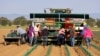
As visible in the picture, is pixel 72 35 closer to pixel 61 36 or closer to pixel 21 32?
pixel 61 36

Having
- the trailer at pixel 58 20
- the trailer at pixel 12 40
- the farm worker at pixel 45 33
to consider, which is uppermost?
the trailer at pixel 58 20

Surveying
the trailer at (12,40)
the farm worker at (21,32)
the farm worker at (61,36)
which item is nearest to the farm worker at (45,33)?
the farm worker at (61,36)

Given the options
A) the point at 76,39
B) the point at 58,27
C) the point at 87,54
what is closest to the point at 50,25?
the point at 58,27

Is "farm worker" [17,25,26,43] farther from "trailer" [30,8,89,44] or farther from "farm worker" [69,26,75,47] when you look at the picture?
"farm worker" [69,26,75,47]

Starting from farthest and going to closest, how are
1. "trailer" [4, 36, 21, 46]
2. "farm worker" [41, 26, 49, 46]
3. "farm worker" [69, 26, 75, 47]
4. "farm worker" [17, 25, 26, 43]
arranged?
"farm worker" [17, 25, 26, 43], "trailer" [4, 36, 21, 46], "farm worker" [41, 26, 49, 46], "farm worker" [69, 26, 75, 47]

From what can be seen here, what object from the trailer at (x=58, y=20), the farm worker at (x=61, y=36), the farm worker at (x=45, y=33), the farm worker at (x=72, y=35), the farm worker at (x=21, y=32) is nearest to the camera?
the farm worker at (x=72, y=35)

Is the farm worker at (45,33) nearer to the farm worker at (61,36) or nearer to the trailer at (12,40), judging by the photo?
the farm worker at (61,36)

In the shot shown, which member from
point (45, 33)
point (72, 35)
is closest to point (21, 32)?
point (45, 33)

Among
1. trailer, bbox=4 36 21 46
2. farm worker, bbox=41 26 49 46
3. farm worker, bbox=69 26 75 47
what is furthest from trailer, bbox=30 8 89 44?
trailer, bbox=4 36 21 46

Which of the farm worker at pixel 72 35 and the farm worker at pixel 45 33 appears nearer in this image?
the farm worker at pixel 72 35

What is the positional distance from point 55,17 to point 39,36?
2488 millimetres

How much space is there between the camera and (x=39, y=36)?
2473 centimetres

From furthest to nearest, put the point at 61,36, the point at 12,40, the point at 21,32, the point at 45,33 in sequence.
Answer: the point at 12,40 < the point at 21,32 < the point at 61,36 < the point at 45,33

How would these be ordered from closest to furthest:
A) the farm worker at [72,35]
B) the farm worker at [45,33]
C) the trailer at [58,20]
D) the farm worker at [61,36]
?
the farm worker at [72,35]
the farm worker at [45,33]
the farm worker at [61,36]
the trailer at [58,20]
